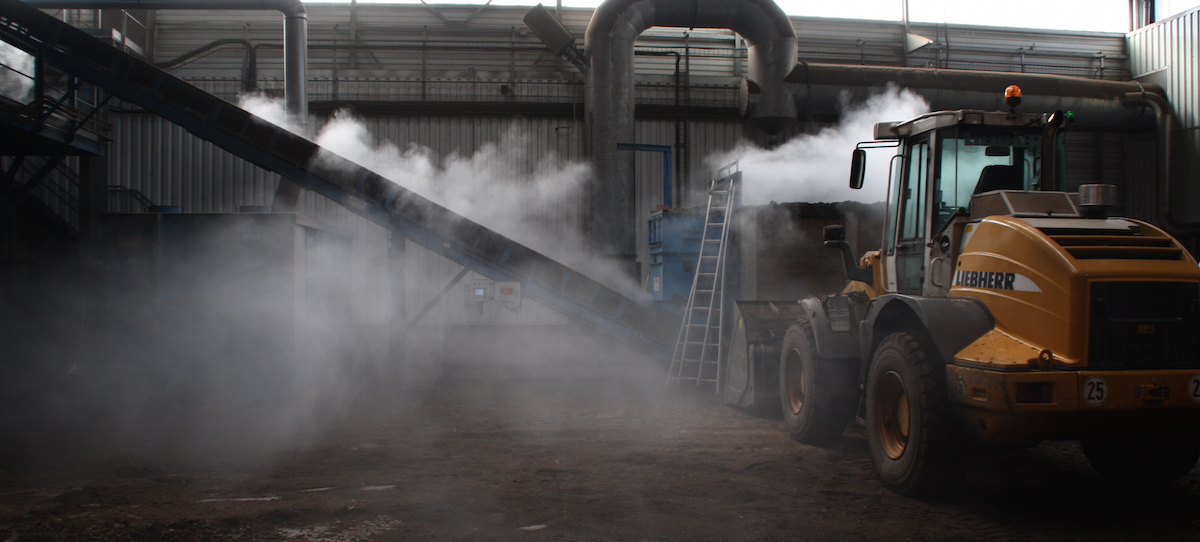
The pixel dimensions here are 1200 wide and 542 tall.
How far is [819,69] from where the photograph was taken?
1438cm

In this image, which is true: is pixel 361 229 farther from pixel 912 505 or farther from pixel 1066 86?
pixel 1066 86

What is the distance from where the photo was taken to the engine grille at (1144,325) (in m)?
4.02

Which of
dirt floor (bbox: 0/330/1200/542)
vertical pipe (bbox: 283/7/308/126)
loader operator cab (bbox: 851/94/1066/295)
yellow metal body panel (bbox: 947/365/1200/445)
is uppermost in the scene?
vertical pipe (bbox: 283/7/308/126)

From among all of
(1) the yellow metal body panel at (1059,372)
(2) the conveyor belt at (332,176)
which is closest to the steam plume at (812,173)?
(2) the conveyor belt at (332,176)

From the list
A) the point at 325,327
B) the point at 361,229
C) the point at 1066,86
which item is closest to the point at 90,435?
the point at 325,327

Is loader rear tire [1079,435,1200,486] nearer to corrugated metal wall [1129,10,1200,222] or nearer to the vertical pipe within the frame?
the vertical pipe

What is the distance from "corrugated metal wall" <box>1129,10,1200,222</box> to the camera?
15602 mm

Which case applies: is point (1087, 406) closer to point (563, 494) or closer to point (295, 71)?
point (563, 494)

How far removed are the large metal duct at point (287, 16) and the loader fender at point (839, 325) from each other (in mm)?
10203

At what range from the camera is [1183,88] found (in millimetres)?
15867

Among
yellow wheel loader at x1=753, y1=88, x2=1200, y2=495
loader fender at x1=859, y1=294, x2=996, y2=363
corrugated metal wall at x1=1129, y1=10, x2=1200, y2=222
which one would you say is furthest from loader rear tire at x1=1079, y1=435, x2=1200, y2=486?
corrugated metal wall at x1=1129, y1=10, x2=1200, y2=222

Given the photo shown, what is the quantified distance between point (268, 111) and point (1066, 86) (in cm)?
1598

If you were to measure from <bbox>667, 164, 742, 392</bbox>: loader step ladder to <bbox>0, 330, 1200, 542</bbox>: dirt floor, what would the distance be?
75.7 inches

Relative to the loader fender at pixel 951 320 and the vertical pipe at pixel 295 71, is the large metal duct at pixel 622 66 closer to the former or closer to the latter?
the vertical pipe at pixel 295 71
